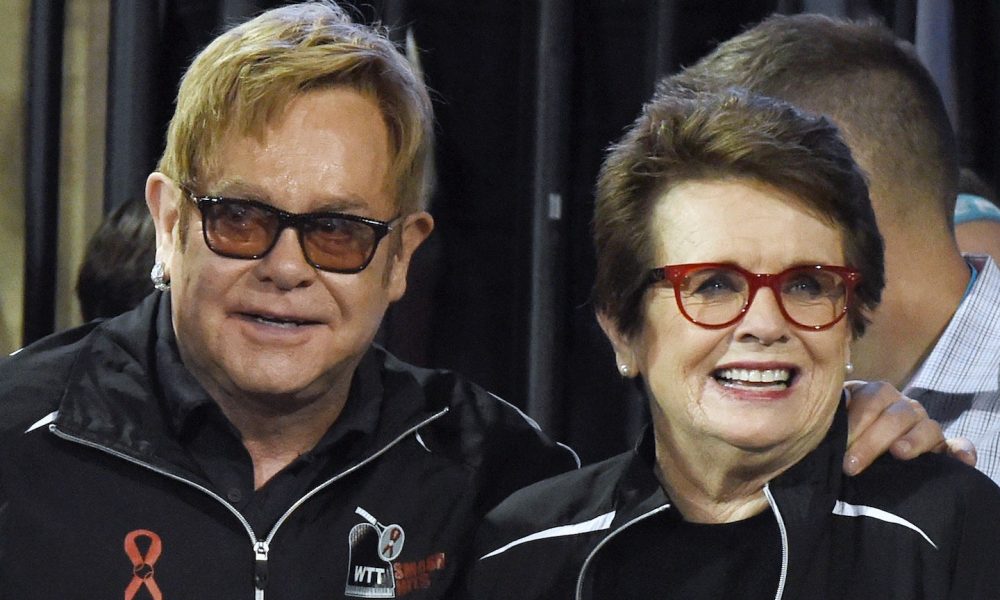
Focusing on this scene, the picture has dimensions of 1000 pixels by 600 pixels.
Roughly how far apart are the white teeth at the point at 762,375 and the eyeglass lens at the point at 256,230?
575 mm

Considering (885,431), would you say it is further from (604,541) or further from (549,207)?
(549,207)

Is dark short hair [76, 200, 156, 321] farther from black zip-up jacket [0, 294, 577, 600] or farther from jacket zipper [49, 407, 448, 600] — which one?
jacket zipper [49, 407, 448, 600]

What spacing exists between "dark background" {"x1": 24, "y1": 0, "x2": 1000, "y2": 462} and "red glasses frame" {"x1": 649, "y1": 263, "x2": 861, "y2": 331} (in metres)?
1.09

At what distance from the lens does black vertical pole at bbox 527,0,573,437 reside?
2.82m

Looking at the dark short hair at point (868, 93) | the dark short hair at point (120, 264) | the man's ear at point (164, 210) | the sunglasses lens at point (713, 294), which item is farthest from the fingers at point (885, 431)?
the dark short hair at point (120, 264)

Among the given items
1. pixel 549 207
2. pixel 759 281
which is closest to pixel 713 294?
pixel 759 281

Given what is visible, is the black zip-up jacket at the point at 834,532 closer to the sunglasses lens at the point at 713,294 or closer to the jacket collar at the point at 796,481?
the jacket collar at the point at 796,481

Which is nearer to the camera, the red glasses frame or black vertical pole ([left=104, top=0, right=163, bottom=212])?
the red glasses frame

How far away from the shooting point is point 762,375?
1725 millimetres

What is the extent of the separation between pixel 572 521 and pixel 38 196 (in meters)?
1.47

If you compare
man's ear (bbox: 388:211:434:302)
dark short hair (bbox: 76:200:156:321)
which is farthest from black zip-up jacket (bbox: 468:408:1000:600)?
dark short hair (bbox: 76:200:156:321)

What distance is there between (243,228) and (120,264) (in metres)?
0.86

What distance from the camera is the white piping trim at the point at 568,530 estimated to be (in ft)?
6.13

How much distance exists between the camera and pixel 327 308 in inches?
75.3
